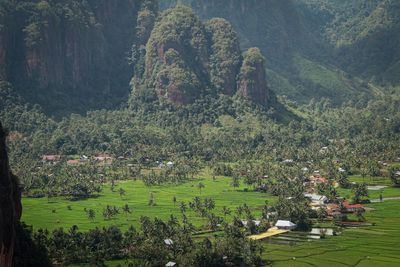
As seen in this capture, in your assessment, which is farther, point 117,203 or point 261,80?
point 261,80

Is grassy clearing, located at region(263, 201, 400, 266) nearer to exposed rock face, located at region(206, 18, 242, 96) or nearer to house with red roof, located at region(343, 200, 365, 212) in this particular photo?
house with red roof, located at region(343, 200, 365, 212)

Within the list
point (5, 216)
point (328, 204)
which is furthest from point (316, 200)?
point (5, 216)

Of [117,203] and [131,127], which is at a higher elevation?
[131,127]

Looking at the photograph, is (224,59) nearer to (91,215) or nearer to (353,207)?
(353,207)

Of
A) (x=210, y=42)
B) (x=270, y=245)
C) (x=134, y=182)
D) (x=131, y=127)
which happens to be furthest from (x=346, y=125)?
(x=270, y=245)

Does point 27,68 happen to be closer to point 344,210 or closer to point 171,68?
point 171,68

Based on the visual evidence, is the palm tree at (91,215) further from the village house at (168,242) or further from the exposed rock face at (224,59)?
the exposed rock face at (224,59)

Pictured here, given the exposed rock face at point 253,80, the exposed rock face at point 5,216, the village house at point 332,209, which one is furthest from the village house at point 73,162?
the exposed rock face at point 5,216
